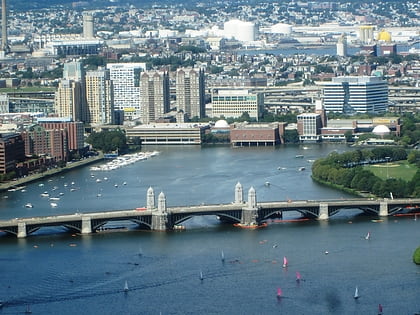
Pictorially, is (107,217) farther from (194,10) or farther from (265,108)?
(194,10)

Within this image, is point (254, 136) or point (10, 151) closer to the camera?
point (10, 151)

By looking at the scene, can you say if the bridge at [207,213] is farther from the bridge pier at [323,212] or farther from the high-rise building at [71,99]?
the high-rise building at [71,99]

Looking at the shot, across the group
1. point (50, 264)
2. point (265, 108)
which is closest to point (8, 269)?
point (50, 264)

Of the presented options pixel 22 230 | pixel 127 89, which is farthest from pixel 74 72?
pixel 22 230

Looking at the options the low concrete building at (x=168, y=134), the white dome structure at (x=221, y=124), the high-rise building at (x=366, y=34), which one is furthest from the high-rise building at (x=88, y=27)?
the low concrete building at (x=168, y=134)

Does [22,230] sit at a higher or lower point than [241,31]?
lower

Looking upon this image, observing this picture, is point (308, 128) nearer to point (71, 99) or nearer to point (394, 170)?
point (71, 99)
